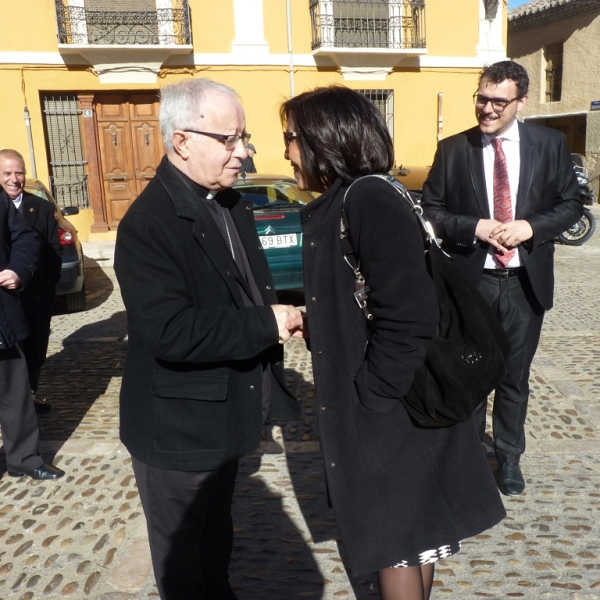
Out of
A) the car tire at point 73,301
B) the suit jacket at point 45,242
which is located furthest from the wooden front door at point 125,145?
the suit jacket at point 45,242

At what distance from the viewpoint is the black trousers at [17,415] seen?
390 centimetres

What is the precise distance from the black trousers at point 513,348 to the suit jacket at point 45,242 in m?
3.12

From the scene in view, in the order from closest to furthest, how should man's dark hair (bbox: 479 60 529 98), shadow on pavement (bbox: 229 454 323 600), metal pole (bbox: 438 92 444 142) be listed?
1. shadow on pavement (bbox: 229 454 323 600)
2. man's dark hair (bbox: 479 60 529 98)
3. metal pole (bbox: 438 92 444 142)

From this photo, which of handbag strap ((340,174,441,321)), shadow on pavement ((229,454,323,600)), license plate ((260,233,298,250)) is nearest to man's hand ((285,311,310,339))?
handbag strap ((340,174,441,321))

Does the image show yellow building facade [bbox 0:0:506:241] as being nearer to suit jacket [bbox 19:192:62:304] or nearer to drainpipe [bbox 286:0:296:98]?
drainpipe [bbox 286:0:296:98]

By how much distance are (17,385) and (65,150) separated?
11.5 metres

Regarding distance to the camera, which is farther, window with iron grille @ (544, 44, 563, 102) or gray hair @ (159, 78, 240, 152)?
window with iron grille @ (544, 44, 563, 102)

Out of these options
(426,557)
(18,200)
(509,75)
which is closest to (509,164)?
(509,75)

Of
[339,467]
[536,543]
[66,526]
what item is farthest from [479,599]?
[66,526]

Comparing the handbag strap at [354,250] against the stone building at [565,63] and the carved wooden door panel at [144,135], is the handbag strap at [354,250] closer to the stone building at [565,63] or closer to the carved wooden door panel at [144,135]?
the carved wooden door panel at [144,135]

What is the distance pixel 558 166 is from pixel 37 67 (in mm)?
12888

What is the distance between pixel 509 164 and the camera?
3.36 meters

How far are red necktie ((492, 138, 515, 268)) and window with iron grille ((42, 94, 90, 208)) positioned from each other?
12578 millimetres

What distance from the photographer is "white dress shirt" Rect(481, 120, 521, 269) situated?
3.34 meters
